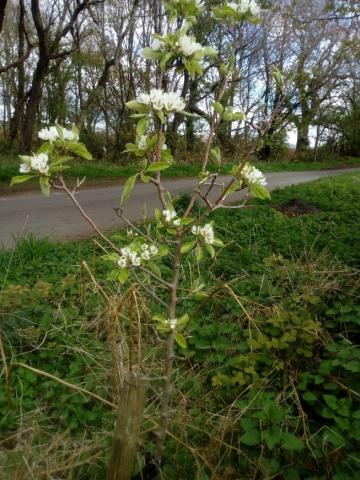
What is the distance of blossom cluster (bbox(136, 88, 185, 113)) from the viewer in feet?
4.86

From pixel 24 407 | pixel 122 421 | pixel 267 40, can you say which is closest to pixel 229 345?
pixel 24 407

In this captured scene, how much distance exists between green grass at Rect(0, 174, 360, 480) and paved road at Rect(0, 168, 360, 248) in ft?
4.29

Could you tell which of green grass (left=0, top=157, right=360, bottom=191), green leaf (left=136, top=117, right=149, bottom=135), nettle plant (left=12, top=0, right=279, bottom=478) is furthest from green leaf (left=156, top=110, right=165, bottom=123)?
green grass (left=0, top=157, right=360, bottom=191)

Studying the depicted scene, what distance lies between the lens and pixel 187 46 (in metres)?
1.54

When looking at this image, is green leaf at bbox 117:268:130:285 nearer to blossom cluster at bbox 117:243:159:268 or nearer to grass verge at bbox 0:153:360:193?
blossom cluster at bbox 117:243:159:268

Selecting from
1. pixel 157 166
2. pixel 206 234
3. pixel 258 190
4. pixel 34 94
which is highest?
pixel 34 94

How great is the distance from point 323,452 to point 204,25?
1660 centimetres

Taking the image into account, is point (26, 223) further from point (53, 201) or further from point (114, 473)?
point (114, 473)

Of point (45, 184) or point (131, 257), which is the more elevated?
point (45, 184)

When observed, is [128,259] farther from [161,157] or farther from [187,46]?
[187,46]

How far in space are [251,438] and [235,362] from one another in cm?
68

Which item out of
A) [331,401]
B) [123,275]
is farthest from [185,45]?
[331,401]

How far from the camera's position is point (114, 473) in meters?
1.56

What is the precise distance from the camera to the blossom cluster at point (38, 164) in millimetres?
1500
